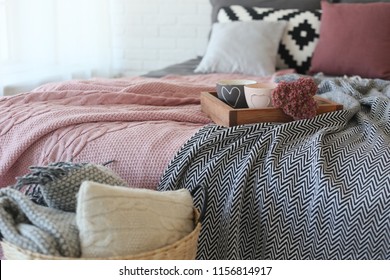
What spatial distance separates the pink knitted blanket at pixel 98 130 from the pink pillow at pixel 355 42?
39.0 inches

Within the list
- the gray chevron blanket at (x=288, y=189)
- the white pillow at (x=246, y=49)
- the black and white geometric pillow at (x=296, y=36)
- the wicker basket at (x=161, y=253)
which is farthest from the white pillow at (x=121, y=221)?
the black and white geometric pillow at (x=296, y=36)

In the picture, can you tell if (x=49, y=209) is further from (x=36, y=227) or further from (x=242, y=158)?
(x=242, y=158)

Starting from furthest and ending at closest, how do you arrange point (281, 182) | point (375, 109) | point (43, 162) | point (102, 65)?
point (102, 65) < point (375, 109) < point (43, 162) < point (281, 182)

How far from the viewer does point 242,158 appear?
4.46 feet

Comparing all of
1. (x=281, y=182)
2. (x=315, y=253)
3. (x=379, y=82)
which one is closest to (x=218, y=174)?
(x=281, y=182)

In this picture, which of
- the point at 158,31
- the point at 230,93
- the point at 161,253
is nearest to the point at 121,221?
the point at 161,253

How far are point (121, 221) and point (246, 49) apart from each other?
1.73 metres

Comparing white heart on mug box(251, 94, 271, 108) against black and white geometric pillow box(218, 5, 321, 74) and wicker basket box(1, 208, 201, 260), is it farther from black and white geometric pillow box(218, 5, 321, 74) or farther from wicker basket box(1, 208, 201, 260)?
black and white geometric pillow box(218, 5, 321, 74)

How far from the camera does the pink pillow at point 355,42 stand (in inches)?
97.2

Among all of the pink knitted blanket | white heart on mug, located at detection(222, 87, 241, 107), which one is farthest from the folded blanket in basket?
white heart on mug, located at detection(222, 87, 241, 107)

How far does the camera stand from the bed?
126 cm

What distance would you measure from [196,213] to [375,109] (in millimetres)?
Result: 697

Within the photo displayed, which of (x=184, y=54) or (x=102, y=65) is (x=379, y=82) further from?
(x=102, y=65)

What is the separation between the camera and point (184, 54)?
3479 millimetres
